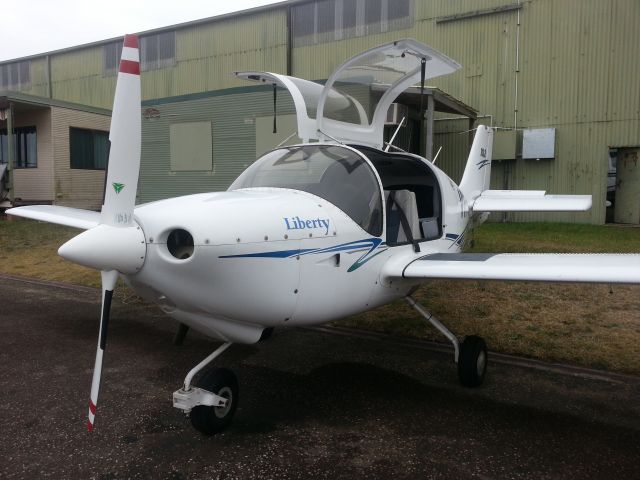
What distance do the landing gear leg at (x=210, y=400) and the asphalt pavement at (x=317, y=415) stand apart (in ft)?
0.36

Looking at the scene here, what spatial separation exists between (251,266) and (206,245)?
12.5 inches

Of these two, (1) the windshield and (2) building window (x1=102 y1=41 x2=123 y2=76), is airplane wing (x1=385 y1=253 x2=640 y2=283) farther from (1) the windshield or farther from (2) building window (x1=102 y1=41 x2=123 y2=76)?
(2) building window (x1=102 y1=41 x2=123 y2=76)

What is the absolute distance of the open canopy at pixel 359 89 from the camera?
182 inches

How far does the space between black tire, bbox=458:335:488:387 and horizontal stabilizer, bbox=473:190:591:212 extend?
2122 millimetres

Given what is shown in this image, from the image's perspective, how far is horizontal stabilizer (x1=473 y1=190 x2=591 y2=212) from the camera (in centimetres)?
554

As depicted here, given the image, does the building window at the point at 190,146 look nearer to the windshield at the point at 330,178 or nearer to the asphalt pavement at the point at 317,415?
the asphalt pavement at the point at 317,415

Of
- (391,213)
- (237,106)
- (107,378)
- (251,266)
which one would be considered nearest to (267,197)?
(251,266)

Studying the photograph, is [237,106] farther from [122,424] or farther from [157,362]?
[122,424]

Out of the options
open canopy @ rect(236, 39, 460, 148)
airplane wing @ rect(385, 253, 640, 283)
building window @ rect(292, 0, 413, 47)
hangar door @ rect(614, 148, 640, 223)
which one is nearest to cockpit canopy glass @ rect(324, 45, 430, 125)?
open canopy @ rect(236, 39, 460, 148)

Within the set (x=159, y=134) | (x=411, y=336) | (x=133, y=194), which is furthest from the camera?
(x=159, y=134)

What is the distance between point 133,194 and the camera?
258 centimetres

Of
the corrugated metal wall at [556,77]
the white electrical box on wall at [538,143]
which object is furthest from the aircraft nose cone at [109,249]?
the white electrical box on wall at [538,143]

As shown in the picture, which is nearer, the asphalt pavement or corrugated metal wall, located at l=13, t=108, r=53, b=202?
the asphalt pavement

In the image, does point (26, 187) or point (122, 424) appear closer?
point (122, 424)
